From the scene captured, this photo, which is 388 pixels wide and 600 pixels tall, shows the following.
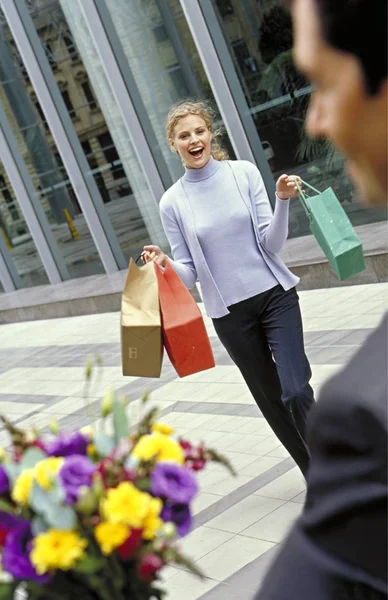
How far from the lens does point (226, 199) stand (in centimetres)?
454

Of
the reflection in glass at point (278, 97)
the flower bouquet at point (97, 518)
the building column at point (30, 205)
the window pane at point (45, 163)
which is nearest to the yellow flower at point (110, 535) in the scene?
the flower bouquet at point (97, 518)

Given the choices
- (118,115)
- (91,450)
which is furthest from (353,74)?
(118,115)

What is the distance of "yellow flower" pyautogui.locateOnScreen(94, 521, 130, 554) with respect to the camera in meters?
1.15

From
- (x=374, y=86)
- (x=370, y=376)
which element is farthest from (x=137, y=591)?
(x=374, y=86)

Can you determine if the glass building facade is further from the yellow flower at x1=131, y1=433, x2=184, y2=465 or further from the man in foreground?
the man in foreground

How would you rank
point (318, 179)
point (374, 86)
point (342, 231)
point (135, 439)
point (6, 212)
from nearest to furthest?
point (374, 86) → point (135, 439) → point (342, 231) → point (318, 179) → point (6, 212)

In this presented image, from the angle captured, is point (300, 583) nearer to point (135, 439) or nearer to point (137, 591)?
point (137, 591)

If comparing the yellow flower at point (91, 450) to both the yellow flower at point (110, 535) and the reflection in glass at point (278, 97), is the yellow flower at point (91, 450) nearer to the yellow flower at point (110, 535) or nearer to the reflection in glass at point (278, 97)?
the yellow flower at point (110, 535)

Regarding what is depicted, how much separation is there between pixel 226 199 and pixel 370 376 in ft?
12.4

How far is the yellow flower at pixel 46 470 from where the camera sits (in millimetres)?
1217

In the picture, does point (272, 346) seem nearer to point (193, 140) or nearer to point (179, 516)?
point (193, 140)

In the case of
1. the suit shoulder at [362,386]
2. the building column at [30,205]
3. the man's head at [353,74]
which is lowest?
the building column at [30,205]

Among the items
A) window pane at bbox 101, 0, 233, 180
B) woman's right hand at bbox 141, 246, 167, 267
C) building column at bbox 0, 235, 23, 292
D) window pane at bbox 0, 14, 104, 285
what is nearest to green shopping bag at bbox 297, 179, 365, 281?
woman's right hand at bbox 141, 246, 167, 267

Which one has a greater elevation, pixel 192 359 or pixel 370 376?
pixel 370 376
